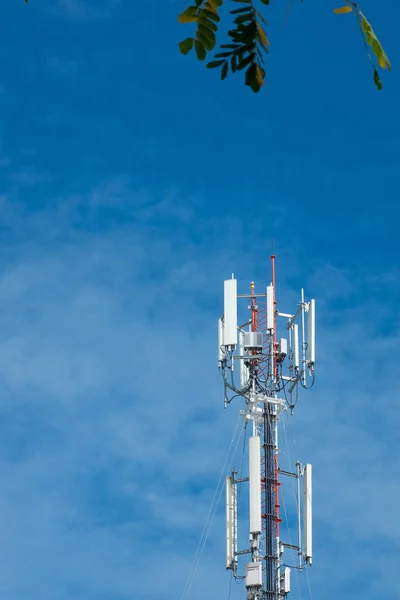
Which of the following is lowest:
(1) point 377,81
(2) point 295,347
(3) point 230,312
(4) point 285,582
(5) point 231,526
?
(1) point 377,81

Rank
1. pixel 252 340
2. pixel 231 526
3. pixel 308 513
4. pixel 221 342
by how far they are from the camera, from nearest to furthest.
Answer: pixel 221 342 < pixel 231 526 < pixel 308 513 < pixel 252 340

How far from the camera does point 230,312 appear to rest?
194 feet

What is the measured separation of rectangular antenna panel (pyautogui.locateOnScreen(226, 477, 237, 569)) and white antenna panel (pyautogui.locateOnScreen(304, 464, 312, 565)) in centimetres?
320

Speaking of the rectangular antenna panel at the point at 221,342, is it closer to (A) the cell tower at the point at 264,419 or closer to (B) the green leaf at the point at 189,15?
(A) the cell tower at the point at 264,419

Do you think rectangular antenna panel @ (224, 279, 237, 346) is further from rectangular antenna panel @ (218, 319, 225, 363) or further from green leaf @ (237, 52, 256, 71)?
green leaf @ (237, 52, 256, 71)

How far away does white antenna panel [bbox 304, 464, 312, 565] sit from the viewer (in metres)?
61.0

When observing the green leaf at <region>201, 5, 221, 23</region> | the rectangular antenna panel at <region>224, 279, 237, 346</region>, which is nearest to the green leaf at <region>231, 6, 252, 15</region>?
the green leaf at <region>201, 5, 221, 23</region>

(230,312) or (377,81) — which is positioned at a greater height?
(230,312)

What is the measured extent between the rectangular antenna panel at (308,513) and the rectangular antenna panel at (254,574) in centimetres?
245

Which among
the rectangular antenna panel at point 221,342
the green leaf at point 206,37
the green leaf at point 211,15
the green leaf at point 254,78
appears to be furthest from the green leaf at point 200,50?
the rectangular antenna panel at point 221,342

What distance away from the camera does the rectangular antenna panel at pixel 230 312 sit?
58.8m

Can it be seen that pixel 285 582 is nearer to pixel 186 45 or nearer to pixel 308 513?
pixel 308 513

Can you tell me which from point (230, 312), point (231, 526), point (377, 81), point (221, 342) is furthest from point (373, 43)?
point (231, 526)

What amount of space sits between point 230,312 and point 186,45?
51726 millimetres
